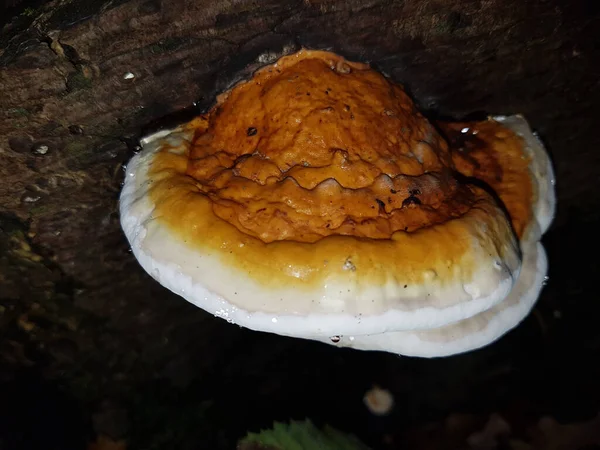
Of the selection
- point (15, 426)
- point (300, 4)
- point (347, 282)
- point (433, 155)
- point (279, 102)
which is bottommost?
point (15, 426)


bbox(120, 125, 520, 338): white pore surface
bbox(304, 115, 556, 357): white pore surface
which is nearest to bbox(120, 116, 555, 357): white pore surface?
bbox(120, 125, 520, 338): white pore surface

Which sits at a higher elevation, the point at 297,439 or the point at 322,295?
the point at 322,295

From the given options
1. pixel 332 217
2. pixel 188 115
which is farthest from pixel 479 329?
pixel 188 115

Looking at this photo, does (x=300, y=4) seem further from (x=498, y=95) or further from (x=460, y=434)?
(x=460, y=434)

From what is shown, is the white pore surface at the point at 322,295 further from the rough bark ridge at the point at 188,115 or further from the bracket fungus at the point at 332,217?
the rough bark ridge at the point at 188,115

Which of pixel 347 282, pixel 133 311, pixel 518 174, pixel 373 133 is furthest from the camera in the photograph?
pixel 133 311

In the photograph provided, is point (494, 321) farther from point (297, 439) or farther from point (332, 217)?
point (297, 439)

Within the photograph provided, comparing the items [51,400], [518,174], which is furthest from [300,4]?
[51,400]
